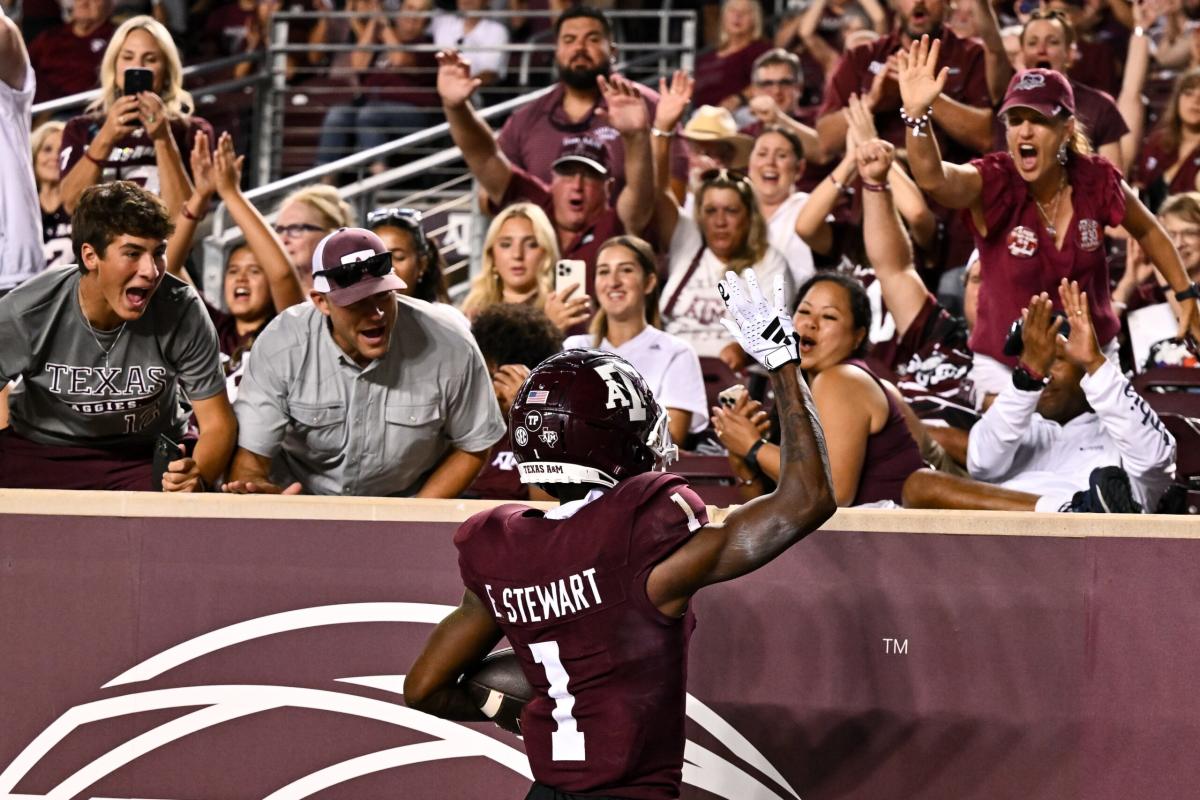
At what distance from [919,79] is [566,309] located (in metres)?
1.71

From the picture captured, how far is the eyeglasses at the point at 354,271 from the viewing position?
4.98m

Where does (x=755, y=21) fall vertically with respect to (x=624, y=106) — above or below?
above

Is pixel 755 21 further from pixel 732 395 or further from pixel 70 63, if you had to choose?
pixel 732 395

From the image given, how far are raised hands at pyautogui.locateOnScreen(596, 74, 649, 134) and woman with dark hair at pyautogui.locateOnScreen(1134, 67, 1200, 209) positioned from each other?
2.99 meters

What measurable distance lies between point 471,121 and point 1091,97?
128 inches

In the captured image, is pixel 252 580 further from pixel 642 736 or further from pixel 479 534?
pixel 642 736

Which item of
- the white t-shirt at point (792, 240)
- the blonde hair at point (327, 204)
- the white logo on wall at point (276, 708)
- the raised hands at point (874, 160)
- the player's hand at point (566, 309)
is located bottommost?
the white logo on wall at point (276, 708)

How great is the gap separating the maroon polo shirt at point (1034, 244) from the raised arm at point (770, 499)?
11.8 feet

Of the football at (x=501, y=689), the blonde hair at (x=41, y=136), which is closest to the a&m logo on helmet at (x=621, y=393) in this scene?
the football at (x=501, y=689)

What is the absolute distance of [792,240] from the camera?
7.96 m

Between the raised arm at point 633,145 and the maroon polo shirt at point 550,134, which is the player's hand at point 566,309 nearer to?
the raised arm at point 633,145

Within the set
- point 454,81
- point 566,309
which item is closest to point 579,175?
point 454,81

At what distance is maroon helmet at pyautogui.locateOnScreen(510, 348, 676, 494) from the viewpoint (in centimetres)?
320

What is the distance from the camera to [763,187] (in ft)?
26.9
